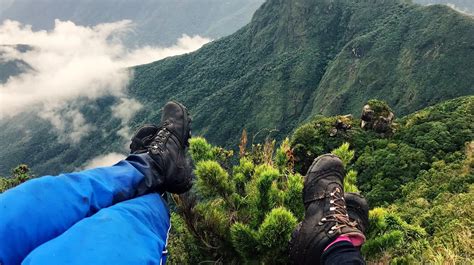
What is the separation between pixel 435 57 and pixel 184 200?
111 meters

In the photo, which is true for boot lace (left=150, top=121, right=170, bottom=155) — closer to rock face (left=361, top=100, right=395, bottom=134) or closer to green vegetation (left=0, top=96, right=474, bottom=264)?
green vegetation (left=0, top=96, right=474, bottom=264)

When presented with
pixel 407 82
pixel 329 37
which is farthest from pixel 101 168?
pixel 329 37

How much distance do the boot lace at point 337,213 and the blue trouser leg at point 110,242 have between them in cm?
105

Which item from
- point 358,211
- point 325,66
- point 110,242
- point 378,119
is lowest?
point 325,66

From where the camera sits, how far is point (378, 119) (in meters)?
16.6

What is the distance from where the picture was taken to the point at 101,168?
3121mm

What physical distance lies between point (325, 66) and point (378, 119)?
135713 millimetres

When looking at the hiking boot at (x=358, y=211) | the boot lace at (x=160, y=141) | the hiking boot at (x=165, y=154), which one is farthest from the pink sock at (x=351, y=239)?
the boot lace at (x=160, y=141)

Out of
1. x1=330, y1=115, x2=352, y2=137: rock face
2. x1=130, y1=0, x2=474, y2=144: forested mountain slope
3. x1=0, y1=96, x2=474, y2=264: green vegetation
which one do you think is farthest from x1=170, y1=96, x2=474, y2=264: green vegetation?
x1=130, y1=0, x2=474, y2=144: forested mountain slope

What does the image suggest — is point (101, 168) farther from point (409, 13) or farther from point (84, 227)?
point (409, 13)

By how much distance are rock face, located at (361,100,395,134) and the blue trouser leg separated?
1485 centimetres

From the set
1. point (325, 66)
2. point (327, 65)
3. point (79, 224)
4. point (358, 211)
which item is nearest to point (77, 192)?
point (79, 224)

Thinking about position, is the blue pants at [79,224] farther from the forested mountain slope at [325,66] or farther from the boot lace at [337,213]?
the forested mountain slope at [325,66]

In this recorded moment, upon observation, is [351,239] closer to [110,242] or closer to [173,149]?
[110,242]
